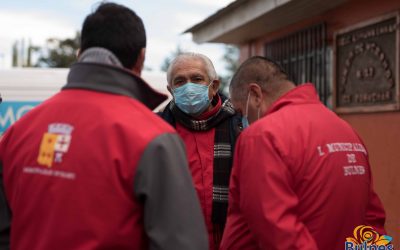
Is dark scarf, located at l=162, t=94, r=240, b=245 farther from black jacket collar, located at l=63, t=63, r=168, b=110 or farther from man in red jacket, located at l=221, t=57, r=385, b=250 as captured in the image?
black jacket collar, located at l=63, t=63, r=168, b=110

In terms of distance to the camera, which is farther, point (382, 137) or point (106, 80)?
point (382, 137)

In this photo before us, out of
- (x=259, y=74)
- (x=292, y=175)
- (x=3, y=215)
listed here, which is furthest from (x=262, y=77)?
(x=3, y=215)

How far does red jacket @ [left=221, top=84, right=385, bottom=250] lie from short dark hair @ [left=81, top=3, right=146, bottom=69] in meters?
0.71

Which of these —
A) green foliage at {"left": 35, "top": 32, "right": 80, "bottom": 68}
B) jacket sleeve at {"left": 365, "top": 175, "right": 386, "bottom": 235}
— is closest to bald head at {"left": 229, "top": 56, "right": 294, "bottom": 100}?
jacket sleeve at {"left": 365, "top": 175, "right": 386, "bottom": 235}

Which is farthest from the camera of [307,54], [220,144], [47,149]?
[307,54]

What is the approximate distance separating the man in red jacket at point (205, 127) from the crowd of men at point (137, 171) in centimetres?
Result: 58

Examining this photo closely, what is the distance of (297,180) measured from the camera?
7.64 ft

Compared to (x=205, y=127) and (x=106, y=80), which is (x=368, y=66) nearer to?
(x=205, y=127)

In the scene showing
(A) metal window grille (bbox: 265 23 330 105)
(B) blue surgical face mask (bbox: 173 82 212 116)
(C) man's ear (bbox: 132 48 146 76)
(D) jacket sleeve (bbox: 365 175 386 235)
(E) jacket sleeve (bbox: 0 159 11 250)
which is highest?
(A) metal window grille (bbox: 265 23 330 105)

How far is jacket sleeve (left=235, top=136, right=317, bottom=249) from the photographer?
2.23m

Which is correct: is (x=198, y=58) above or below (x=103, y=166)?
above

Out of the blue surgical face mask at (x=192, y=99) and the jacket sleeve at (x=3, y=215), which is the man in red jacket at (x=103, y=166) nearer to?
the jacket sleeve at (x=3, y=215)

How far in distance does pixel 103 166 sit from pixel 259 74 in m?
1.17

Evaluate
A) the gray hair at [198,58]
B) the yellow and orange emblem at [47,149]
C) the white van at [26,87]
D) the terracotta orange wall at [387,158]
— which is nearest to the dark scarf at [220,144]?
the gray hair at [198,58]
